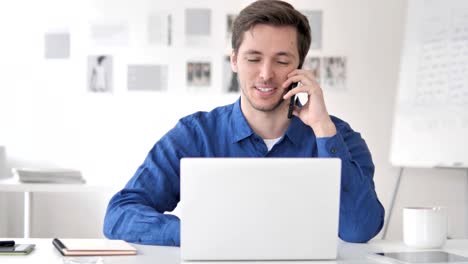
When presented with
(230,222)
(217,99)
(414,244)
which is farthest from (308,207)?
(217,99)

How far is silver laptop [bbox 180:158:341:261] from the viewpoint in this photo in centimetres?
147

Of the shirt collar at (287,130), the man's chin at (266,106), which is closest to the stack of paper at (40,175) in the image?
the shirt collar at (287,130)

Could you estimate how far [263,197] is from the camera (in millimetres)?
1481

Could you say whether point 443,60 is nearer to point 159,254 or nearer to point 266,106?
point 266,106

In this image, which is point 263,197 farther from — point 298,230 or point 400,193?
point 400,193

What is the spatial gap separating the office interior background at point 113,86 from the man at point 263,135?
83.8 inches

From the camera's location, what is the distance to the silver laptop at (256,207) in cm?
147

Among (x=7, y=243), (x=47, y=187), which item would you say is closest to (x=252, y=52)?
(x=7, y=243)

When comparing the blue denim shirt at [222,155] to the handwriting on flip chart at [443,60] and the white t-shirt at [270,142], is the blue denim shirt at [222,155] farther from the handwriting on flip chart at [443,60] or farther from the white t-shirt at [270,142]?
the handwriting on flip chart at [443,60]

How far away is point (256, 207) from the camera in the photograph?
A: 148 centimetres

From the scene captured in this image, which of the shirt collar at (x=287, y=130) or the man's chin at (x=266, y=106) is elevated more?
the man's chin at (x=266, y=106)

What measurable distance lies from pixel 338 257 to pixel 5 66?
328 centimetres

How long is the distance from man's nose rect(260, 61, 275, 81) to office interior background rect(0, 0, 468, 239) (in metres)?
2.31

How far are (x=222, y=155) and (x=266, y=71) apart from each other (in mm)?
323
